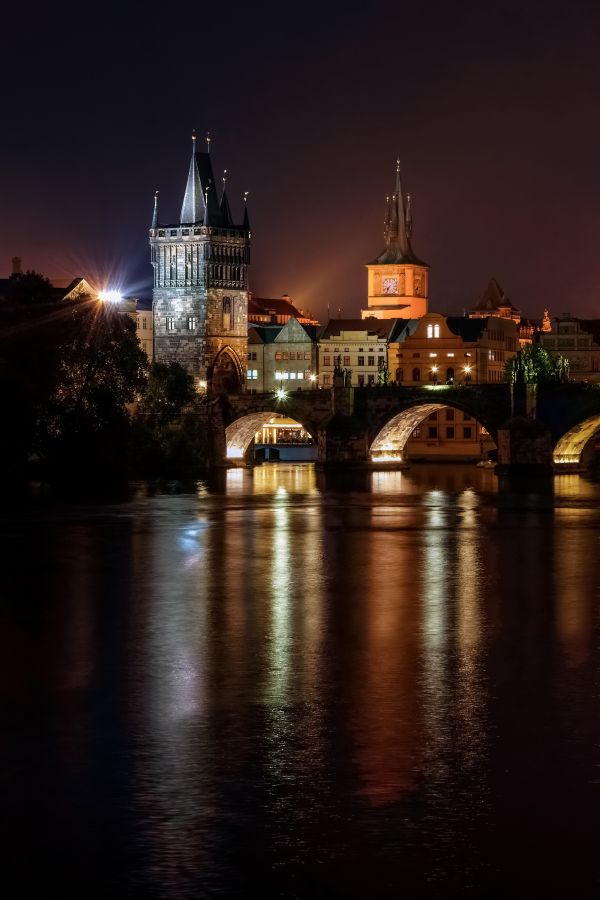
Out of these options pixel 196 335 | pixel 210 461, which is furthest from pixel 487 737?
pixel 196 335

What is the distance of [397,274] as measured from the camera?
166m

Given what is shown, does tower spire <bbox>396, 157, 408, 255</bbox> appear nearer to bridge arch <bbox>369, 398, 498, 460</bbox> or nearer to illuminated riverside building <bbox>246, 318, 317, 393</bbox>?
illuminated riverside building <bbox>246, 318, 317, 393</bbox>

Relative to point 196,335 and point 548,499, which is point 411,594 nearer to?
point 548,499

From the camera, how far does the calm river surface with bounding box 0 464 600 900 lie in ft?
55.7

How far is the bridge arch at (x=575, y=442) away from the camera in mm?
89562

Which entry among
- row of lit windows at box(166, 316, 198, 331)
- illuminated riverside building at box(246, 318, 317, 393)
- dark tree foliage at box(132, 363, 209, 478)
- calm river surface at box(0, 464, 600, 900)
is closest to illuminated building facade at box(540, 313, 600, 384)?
illuminated riverside building at box(246, 318, 317, 393)

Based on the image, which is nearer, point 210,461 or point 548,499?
point 548,499

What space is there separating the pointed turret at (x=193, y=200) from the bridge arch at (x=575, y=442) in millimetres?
44109

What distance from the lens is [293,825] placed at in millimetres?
18000

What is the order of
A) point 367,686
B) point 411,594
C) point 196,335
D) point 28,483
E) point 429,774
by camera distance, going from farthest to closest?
point 196,335 < point 28,483 < point 411,594 < point 367,686 < point 429,774

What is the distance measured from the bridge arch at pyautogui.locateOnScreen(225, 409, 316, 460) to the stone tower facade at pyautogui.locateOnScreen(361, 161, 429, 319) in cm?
5231

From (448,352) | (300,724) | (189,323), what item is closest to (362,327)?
(448,352)

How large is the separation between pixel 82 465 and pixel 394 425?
3494cm

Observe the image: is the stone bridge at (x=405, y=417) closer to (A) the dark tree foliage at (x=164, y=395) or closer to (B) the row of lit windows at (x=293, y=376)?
(A) the dark tree foliage at (x=164, y=395)
